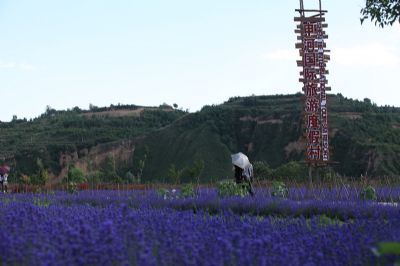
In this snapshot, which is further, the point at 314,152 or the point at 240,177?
the point at 314,152

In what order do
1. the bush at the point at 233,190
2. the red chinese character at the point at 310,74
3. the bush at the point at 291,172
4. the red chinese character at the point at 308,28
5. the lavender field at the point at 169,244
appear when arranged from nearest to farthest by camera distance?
1. the lavender field at the point at 169,244
2. the bush at the point at 233,190
3. the red chinese character at the point at 310,74
4. the red chinese character at the point at 308,28
5. the bush at the point at 291,172

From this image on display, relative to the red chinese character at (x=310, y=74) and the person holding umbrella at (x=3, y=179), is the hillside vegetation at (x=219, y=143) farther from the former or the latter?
the red chinese character at (x=310, y=74)

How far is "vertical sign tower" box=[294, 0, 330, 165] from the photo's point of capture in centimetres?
1611

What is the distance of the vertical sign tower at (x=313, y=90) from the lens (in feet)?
52.9

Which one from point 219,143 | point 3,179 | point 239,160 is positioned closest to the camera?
point 239,160

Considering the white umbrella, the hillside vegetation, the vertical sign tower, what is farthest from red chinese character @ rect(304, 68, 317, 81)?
the hillside vegetation

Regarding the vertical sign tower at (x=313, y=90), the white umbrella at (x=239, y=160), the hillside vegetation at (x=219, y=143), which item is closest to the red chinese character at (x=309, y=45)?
the vertical sign tower at (x=313, y=90)

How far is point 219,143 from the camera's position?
192ft

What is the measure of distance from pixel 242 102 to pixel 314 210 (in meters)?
64.9

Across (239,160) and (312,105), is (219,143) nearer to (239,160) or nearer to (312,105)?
(312,105)

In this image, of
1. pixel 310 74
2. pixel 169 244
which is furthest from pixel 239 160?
pixel 169 244

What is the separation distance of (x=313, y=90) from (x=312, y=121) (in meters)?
0.77

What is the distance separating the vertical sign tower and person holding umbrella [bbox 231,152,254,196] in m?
3.47

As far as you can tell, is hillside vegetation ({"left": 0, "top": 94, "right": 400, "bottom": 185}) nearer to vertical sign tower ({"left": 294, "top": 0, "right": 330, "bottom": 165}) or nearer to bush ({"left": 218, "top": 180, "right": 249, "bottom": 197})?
vertical sign tower ({"left": 294, "top": 0, "right": 330, "bottom": 165})
